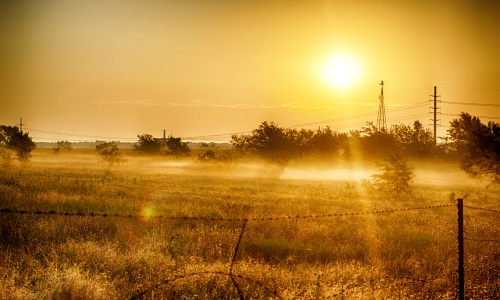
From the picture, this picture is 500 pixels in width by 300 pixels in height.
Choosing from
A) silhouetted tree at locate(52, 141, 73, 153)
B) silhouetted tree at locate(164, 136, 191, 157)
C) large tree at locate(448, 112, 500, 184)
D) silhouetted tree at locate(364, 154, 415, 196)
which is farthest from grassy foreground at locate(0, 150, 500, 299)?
silhouetted tree at locate(52, 141, 73, 153)

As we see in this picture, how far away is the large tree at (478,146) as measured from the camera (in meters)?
28.3

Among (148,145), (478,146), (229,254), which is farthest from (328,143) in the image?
(229,254)

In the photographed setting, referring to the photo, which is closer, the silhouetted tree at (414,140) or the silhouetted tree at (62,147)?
the silhouetted tree at (414,140)

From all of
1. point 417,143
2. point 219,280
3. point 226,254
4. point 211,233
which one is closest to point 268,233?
point 211,233

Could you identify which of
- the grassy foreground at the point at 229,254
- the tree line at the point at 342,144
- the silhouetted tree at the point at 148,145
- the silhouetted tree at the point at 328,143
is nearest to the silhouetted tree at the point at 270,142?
the tree line at the point at 342,144

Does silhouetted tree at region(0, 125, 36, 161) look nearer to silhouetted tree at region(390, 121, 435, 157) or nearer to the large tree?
the large tree

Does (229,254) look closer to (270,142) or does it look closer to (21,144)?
(21,144)

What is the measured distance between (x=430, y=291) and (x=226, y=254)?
445 cm

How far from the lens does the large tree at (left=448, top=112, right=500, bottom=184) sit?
93.0 feet

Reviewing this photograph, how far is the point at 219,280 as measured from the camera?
24.0ft

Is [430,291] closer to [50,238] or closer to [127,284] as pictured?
[127,284]

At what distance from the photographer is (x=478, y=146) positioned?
28.9 m

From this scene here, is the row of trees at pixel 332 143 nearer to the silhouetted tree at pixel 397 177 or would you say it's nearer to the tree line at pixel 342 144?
Answer: the tree line at pixel 342 144

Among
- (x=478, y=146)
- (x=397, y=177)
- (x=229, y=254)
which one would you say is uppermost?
(x=478, y=146)
